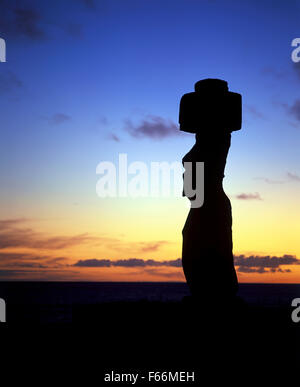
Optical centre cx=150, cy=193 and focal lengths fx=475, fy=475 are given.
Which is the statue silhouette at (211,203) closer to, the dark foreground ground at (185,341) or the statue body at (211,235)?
the statue body at (211,235)

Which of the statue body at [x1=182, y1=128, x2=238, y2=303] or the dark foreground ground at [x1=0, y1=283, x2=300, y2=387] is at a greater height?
the statue body at [x1=182, y1=128, x2=238, y2=303]

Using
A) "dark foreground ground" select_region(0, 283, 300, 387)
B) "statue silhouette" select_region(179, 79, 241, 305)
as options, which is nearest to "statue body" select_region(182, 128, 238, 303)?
"statue silhouette" select_region(179, 79, 241, 305)

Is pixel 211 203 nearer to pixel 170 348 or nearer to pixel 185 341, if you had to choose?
pixel 185 341

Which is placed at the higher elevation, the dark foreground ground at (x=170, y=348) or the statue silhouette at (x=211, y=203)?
the statue silhouette at (x=211, y=203)

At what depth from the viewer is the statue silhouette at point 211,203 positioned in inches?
351

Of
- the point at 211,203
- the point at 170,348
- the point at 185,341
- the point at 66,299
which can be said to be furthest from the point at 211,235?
the point at 66,299

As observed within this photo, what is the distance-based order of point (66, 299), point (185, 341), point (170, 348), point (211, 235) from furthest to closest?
point (66, 299), point (211, 235), point (185, 341), point (170, 348)

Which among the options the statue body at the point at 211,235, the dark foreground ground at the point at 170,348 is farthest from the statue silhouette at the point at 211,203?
the dark foreground ground at the point at 170,348

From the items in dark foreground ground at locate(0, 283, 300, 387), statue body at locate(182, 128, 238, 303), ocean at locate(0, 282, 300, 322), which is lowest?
ocean at locate(0, 282, 300, 322)

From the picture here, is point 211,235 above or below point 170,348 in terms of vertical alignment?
above

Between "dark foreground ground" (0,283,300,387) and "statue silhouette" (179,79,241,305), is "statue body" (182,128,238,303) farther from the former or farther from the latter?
"dark foreground ground" (0,283,300,387)

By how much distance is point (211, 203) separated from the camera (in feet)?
29.7

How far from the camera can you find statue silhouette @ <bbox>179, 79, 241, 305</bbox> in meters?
8.92
